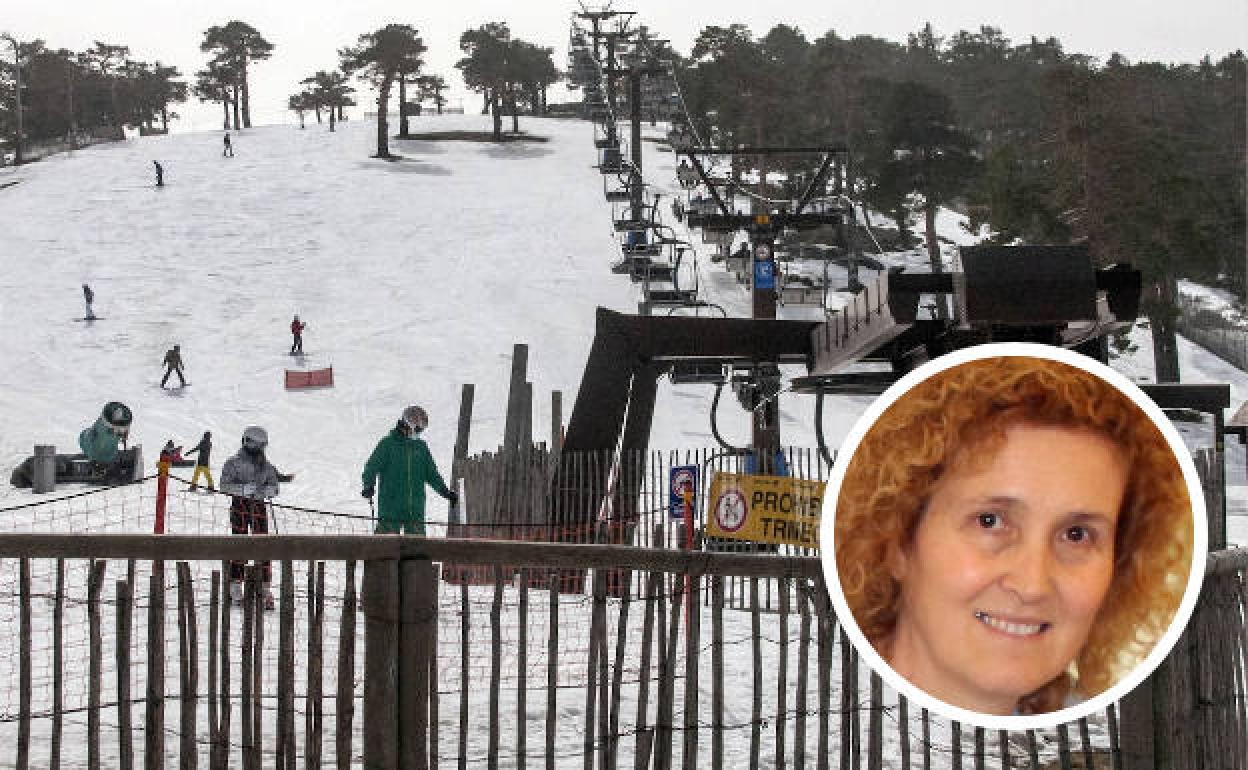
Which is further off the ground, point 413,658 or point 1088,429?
point 1088,429

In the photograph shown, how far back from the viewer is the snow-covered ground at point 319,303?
2923cm

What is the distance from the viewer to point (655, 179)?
68.2m

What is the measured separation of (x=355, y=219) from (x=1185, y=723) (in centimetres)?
5359

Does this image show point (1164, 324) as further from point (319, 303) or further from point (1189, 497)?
point (1189, 497)

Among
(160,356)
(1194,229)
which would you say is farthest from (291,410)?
(1194,229)

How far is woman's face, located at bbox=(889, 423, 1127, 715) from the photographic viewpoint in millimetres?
2486

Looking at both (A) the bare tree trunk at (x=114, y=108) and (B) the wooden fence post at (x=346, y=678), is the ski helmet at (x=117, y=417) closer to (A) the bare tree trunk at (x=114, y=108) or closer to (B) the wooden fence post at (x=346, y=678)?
(B) the wooden fence post at (x=346, y=678)

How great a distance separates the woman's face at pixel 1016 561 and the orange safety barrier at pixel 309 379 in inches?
1227

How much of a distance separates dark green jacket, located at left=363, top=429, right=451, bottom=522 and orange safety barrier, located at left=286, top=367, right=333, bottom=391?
2201cm

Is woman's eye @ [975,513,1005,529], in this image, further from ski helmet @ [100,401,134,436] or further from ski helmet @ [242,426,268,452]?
ski helmet @ [100,401,134,436]

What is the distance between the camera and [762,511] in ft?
34.5

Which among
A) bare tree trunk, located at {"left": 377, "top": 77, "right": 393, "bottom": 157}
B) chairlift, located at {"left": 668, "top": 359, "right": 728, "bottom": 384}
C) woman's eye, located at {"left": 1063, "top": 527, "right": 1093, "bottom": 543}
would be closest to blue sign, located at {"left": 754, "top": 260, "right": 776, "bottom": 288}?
chairlift, located at {"left": 668, "top": 359, "right": 728, "bottom": 384}

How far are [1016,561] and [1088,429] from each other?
27 centimetres

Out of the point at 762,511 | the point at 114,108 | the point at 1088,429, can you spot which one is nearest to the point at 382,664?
the point at 1088,429
